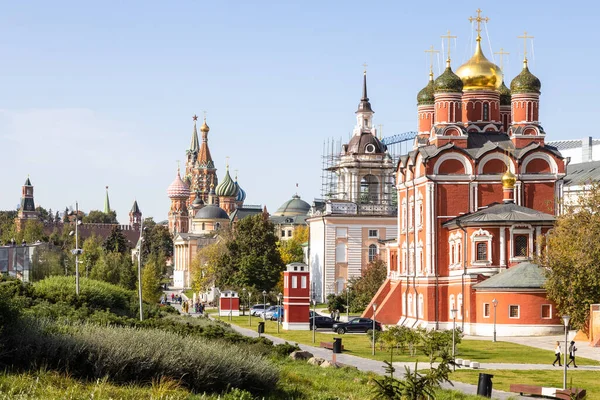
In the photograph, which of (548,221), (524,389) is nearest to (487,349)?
(548,221)

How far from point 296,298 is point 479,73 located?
18134 mm

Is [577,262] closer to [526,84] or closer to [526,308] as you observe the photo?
[526,308]

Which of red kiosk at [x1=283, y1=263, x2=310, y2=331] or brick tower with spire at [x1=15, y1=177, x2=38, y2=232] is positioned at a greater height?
brick tower with spire at [x1=15, y1=177, x2=38, y2=232]

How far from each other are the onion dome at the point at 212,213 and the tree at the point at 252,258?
69954mm

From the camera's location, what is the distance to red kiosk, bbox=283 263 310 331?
5997cm

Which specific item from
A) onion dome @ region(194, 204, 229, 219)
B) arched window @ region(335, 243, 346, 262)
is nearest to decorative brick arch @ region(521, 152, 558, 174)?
arched window @ region(335, 243, 346, 262)

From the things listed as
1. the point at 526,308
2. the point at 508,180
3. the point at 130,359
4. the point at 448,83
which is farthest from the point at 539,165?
the point at 130,359

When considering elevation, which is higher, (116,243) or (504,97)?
(504,97)

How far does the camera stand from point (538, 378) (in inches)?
1377

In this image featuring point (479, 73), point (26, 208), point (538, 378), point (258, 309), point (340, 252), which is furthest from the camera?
point (26, 208)

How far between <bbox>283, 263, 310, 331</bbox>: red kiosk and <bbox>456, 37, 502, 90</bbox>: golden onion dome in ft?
52.9

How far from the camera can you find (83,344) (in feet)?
76.7

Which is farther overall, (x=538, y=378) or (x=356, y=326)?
(x=356, y=326)

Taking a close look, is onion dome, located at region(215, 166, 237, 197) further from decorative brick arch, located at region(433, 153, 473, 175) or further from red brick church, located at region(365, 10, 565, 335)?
decorative brick arch, located at region(433, 153, 473, 175)
